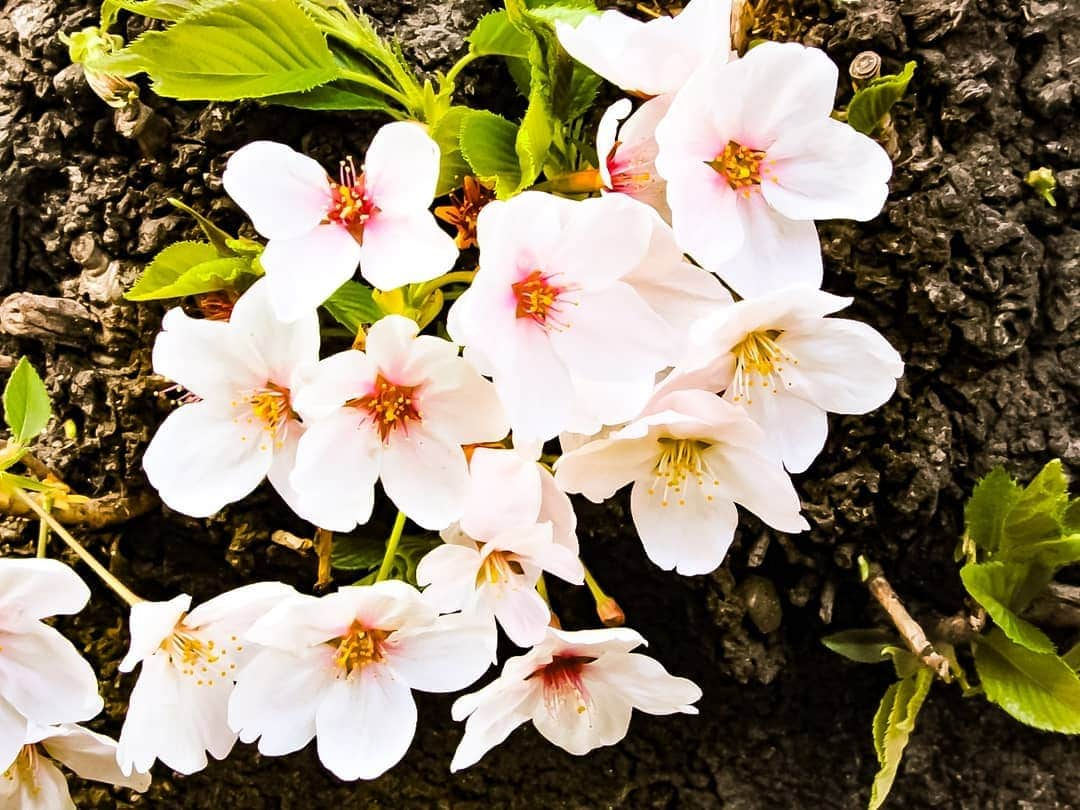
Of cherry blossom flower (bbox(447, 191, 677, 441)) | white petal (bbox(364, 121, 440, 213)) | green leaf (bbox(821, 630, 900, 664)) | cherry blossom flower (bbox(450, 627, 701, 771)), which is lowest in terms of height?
green leaf (bbox(821, 630, 900, 664))

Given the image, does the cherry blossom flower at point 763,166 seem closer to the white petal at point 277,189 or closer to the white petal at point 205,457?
the white petal at point 277,189

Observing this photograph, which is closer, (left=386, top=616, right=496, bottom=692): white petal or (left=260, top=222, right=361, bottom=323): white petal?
(left=260, top=222, right=361, bottom=323): white petal

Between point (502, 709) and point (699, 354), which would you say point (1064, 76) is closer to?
point (699, 354)

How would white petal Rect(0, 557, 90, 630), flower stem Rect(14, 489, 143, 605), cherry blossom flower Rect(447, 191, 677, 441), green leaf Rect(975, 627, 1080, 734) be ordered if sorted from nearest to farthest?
cherry blossom flower Rect(447, 191, 677, 441), white petal Rect(0, 557, 90, 630), flower stem Rect(14, 489, 143, 605), green leaf Rect(975, 627, 1080, 734)

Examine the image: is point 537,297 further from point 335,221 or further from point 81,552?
point 81,552

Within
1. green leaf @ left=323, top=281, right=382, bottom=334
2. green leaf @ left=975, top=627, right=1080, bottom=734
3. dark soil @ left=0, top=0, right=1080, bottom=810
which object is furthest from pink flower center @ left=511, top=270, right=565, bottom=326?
green leaf @ left=975, top=627, right=1080, bottom=734

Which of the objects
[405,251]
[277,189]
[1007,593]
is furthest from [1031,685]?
[277,189]

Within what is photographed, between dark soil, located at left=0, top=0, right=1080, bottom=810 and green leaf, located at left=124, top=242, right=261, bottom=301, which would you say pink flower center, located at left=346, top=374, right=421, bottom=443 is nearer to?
green leaf, located at left=124, top=242, right=261, bottom=301
